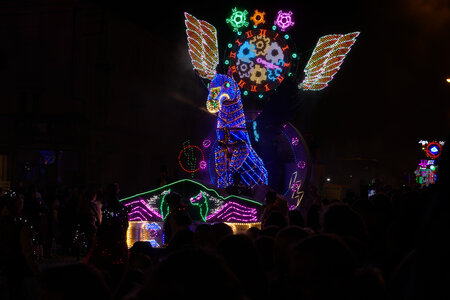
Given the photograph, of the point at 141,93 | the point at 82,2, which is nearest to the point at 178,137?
the point at 141,93

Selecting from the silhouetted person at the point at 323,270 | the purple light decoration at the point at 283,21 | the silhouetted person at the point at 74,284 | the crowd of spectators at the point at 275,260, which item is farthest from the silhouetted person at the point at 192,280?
the purple light decoration at the point at 283,21

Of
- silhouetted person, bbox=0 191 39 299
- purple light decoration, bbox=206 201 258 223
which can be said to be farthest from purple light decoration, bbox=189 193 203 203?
silhouetted person, bbox=0 191 39 299

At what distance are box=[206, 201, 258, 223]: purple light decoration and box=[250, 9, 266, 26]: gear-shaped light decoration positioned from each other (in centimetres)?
852

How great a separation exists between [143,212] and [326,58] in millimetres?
8951

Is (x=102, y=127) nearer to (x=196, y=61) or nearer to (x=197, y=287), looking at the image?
(x=196, y=61)

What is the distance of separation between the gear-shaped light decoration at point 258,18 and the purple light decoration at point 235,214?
8522mm

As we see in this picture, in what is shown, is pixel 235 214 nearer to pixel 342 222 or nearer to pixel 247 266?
pixel 342 222

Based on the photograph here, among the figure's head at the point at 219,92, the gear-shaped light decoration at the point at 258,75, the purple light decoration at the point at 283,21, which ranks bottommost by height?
the figure's head at the point at 219,92

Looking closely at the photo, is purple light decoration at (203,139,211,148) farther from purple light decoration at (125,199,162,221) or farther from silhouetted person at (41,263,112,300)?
silhouetted person at (41,263,112,300)

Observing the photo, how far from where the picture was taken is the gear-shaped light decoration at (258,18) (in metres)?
17.6

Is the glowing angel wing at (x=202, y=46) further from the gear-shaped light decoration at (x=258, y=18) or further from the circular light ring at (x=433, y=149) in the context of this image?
the circular light ring at (x=433, y=149)

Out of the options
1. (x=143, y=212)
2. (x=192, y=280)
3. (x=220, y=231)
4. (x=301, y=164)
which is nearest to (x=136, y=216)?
(x=143, y=212)

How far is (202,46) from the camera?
17.5 m

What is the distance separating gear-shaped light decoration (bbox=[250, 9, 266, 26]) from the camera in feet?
57.9
